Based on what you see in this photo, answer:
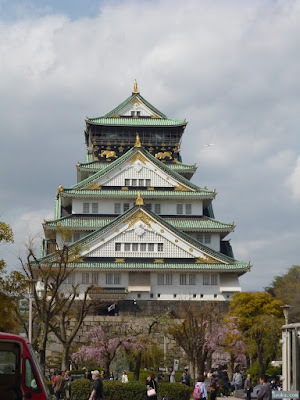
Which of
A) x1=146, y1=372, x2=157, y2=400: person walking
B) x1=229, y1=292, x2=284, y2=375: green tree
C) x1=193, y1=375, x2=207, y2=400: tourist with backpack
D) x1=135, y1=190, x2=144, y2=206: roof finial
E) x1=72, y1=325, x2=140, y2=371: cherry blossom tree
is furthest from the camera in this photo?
x1=135, y1=190, x2=144, y2=206: roof finial

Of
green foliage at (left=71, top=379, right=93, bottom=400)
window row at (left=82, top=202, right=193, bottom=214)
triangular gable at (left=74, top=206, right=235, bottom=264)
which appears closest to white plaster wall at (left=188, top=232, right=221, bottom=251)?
window row at (left=82, top=202, right=193, bottom=214)

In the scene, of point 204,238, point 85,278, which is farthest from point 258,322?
point 204,238

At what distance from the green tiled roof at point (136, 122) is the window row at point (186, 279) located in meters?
19.9

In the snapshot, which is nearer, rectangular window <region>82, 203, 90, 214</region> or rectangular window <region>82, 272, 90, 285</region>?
rectangular window <region>82, 272, 90, 285</region>

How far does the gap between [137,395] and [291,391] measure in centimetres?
1516

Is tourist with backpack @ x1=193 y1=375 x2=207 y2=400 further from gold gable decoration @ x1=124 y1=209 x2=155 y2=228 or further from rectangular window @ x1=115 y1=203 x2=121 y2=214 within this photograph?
rectangular window @ x1=115 y1=203 x2=121 y2=214

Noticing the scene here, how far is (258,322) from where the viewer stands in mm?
53812

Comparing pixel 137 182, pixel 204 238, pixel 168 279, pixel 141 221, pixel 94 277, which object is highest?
pixel 137 182

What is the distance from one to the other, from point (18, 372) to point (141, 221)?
168 ft

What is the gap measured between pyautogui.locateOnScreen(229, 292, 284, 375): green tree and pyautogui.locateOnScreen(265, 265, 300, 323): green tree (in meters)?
23.0

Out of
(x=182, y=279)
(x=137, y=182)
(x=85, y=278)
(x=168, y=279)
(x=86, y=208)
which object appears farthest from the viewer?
(x=137, y=182)

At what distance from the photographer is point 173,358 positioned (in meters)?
61.1

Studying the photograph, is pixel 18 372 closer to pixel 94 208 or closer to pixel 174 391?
pixel 174 391

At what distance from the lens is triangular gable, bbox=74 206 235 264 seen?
65500 millimetres
